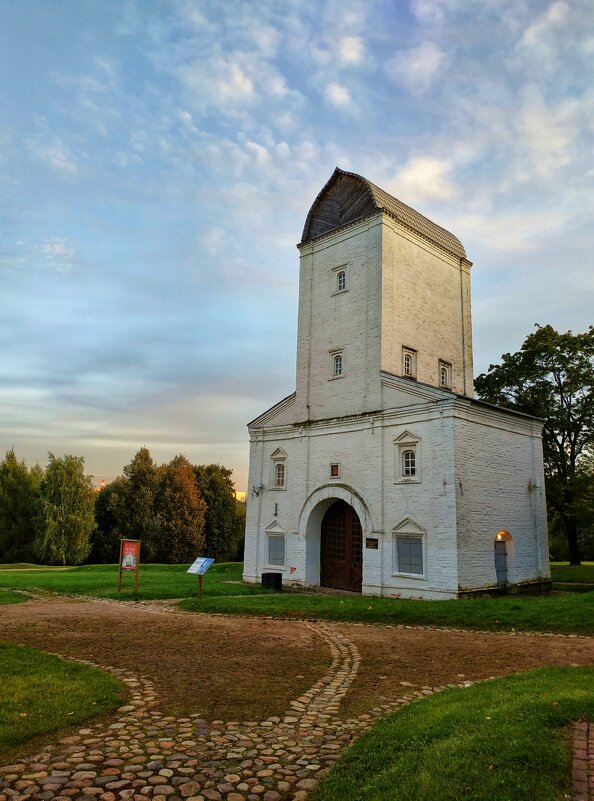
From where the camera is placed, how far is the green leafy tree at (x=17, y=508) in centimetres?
4912

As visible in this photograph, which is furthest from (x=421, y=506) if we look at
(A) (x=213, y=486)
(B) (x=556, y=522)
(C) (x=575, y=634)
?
(A) (x=213, y=486)

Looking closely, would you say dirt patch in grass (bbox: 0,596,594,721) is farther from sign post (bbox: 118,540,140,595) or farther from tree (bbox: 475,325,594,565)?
tree (bbox: 475,325,594,565)

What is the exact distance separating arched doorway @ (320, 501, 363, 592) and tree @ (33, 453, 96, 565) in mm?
30246

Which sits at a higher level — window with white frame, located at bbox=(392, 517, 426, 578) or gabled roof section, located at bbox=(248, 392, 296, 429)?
gabled roof section, located at bbox=(248, 392, 296, 429)

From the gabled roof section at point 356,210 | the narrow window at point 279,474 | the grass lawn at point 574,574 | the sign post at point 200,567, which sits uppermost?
the gabled roof section at point 356,210

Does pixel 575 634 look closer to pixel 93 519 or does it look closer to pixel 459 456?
pixel 459 456

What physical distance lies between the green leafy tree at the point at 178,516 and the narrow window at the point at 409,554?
35.6 meters

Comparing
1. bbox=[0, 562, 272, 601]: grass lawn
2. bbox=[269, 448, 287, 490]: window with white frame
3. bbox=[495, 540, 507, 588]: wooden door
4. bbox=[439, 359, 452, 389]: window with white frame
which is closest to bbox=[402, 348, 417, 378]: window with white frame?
bbox=[439, 359, 452, 389]: window with white frame

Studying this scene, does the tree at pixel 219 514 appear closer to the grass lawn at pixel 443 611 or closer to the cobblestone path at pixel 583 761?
the grass lawn at pixel 443 611

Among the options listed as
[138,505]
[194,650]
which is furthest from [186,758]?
[138,505]

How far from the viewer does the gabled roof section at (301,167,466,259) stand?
82.7 ft

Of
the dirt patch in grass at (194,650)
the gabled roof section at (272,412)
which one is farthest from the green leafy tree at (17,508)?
the dirt patch in grass at (194,650)

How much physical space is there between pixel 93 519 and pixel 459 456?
37.9 metres

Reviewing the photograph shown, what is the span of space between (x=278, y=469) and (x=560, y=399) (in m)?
15.8
